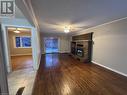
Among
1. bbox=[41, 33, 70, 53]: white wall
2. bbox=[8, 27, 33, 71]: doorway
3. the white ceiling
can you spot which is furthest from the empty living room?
bbox=[8, 27, 33, 71]: doorway

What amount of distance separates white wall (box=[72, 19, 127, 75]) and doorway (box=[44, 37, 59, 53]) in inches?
206

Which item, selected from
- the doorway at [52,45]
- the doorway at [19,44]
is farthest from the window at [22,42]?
the doorway at [52,45]

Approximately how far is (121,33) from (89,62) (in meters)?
2.71

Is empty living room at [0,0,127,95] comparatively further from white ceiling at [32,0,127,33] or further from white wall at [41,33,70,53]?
white wall at [41,33,70,53]

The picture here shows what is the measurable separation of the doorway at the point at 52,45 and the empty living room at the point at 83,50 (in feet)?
13.9

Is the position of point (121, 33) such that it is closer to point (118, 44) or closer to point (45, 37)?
point (118, 44)

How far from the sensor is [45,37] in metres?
9.03

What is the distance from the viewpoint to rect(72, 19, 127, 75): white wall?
3.35 m

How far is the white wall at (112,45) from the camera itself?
11.0ft

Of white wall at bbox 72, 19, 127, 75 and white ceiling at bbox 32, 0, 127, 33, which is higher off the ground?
white ceiling at bbox 32, 0, 127, 33

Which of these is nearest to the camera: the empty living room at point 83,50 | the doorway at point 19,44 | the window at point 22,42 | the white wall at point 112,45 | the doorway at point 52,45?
the empty living room at point 83,50

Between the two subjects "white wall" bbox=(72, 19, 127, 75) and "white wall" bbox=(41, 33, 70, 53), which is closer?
"white wall" bbox=(72, 19, 127, 75)

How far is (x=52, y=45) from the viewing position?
9.68 metres

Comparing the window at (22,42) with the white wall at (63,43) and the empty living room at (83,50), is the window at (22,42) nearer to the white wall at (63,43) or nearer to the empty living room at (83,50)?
the white wall at (63,43)
